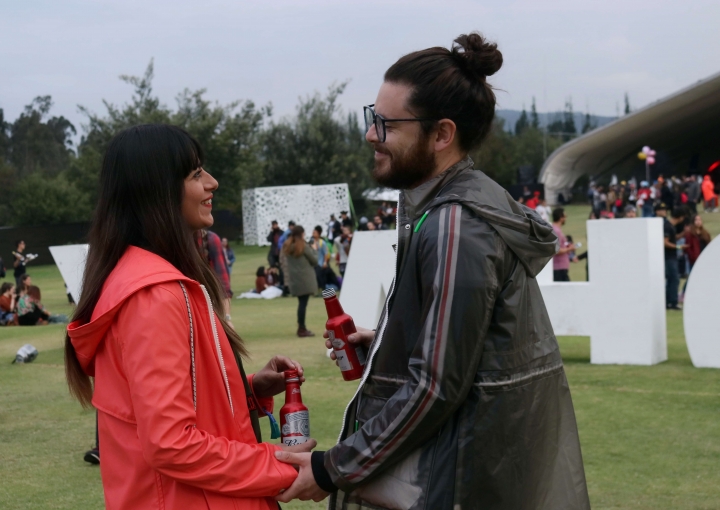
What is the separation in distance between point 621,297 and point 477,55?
27.1 ft

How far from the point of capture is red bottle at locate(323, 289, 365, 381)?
9.54 ft

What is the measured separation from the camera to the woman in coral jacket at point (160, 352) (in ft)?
7.48

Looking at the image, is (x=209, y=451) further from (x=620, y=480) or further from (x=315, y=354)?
(x=315, y=354)

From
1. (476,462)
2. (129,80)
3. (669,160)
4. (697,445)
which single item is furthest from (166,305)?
(669,160)

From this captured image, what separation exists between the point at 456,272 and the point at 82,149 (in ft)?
164

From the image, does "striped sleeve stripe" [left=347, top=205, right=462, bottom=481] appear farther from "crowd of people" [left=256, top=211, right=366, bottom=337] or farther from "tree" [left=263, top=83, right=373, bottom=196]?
"tree" [left=263, top=83, right=373, bottom=196]

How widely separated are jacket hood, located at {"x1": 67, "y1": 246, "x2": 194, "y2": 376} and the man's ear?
0.84 m

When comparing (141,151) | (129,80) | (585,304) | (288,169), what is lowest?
(585,304)

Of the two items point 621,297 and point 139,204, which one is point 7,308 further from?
point 139,204

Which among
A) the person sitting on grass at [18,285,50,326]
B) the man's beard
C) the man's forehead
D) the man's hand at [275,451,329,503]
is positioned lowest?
the person sitting on grass at [18,285,50,326]

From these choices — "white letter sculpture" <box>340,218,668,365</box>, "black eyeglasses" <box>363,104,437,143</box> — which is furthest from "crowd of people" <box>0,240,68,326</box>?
"black eyeglasses" <box>363,104,437,143</box>

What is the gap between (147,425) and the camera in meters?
2.26

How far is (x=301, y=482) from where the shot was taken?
8.21ft

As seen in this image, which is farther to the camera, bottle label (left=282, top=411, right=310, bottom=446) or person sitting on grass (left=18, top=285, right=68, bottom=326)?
person sitting on grass (left=18, top=285, right=68, bottom=326)
